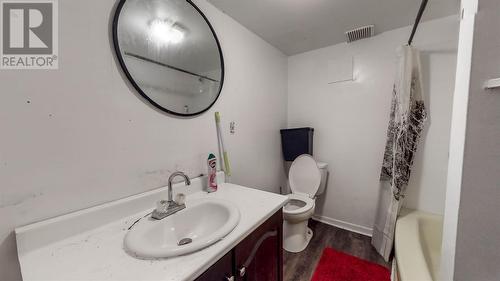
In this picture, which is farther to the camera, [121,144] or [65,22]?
[121,144]

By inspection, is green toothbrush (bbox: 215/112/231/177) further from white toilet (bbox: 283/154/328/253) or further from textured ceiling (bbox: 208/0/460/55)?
textured ceiling (bbox: 208/0/460/55)

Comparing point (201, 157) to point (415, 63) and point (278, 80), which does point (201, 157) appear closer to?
point (278, 80)

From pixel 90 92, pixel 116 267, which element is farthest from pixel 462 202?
pixel 90 92

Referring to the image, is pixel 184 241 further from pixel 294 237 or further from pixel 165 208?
pixel 294 237

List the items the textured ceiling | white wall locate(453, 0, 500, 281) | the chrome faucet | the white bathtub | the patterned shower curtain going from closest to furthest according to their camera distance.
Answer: white wall locate(453, 0, 500, 281), the chrome faucet, the white bathtub, the textured ceiling, the patterned shower curtain

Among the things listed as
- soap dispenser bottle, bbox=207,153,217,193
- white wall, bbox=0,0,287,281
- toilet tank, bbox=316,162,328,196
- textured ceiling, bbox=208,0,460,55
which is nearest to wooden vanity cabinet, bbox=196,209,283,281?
soap dispenser bottle, bbox=207,153,217,193

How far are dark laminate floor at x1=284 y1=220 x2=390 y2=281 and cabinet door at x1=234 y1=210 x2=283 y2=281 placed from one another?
0.51 m

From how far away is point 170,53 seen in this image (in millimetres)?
1012

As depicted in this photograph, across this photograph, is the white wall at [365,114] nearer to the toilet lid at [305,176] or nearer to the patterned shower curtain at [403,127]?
the patterned shower curtain at [403,127]

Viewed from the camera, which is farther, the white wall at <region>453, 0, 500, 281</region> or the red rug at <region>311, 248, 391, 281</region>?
the red rug at <region>311, 248, 391, 281</region>

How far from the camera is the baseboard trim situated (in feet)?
5.94

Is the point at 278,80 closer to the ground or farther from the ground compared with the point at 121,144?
farther from the ground

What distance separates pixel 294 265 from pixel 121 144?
1.53 meters

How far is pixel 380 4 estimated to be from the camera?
127 centimetres
